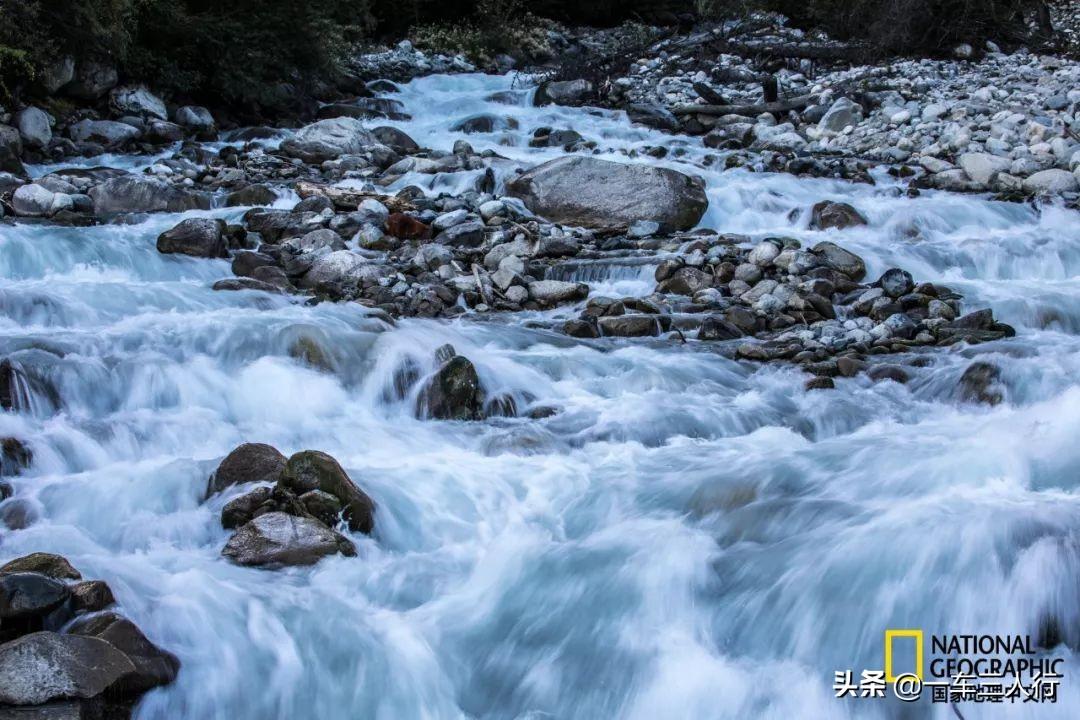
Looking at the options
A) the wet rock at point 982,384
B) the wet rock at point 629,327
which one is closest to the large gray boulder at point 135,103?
the wet rock at point 629,327

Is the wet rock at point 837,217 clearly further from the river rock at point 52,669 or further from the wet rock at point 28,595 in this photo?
the river rock at point 52,669

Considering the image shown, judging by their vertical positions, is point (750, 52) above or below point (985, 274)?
above

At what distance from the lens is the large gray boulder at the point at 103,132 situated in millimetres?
12141

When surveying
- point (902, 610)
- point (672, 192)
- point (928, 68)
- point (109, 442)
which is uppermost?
point (928, 68)

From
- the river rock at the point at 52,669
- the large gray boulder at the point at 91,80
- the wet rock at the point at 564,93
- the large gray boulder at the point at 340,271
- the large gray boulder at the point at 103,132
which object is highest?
the large gray boulder at the point at 91,80

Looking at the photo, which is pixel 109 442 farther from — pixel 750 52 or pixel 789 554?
pixel 750 52

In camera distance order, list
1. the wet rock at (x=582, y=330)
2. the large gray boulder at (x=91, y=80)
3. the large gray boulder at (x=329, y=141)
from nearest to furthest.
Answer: the wet rock at (x=582, y=330) < the large gray boulder at (x=329, y=141) < the large gray boulder at (x=91, y=80)

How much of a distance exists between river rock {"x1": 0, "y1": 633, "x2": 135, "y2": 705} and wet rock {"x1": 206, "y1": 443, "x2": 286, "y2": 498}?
1533mm

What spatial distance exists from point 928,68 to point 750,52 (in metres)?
3.67

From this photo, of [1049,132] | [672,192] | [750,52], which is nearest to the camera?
[672,192]

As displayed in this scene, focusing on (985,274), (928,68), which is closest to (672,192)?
(985,274)

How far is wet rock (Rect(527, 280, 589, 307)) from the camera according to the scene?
7.87 m

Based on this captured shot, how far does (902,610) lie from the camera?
3.52m

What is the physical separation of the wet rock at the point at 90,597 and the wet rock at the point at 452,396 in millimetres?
2469
